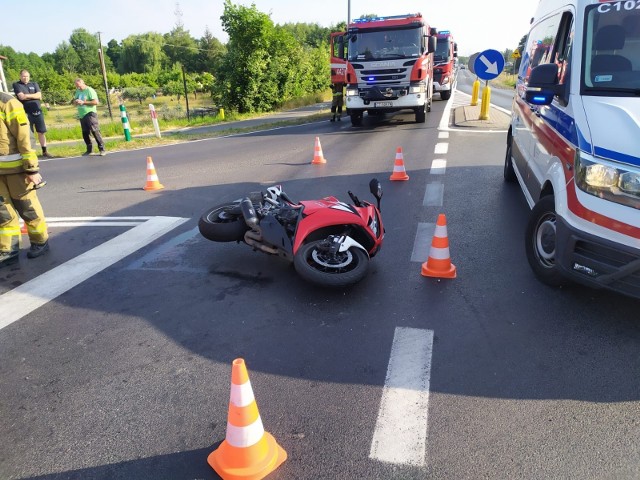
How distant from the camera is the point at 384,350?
3299 millimetres

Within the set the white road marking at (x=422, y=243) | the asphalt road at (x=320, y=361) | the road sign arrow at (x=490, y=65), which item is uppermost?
the road sign arrow at (x=490, y=65)

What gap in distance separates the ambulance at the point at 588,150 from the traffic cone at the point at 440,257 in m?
0.71

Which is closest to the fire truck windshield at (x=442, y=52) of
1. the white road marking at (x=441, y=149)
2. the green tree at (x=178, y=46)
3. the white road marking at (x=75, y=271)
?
the white road marking at (x=441, y=149)

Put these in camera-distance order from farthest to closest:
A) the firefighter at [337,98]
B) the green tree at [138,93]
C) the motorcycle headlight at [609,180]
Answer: the green tree at [138,93] < the firefighter at [337,98] < the motorcycle headlight at [609,180]

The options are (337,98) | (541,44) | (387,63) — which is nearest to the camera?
(541,44)

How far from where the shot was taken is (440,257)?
14.4 ft

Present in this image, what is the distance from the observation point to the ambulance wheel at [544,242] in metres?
3.92

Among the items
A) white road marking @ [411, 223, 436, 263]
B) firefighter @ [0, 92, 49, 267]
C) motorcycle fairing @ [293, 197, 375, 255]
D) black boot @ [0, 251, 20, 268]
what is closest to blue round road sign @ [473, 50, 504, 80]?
white road marking @ [411, 223, 436, 263]

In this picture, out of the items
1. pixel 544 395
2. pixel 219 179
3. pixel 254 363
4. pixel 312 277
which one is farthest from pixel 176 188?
pixel 544 395

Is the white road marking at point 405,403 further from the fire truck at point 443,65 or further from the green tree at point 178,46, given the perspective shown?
the green tree at point 178,46

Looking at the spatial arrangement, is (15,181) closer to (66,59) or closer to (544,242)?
(544,242)

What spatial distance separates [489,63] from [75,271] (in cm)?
1253

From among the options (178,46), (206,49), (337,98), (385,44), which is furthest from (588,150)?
(178,46)

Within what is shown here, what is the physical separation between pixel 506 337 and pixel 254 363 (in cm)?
178
